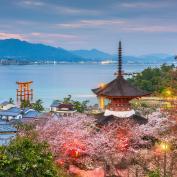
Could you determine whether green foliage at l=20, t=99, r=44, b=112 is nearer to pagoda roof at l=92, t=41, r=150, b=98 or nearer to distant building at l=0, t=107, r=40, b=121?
distant building at l=0, t=107, r=40, b=121

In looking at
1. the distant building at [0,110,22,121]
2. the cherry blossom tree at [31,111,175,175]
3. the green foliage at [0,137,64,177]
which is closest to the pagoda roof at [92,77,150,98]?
the cherry blossom tree at [31,111,175,175]

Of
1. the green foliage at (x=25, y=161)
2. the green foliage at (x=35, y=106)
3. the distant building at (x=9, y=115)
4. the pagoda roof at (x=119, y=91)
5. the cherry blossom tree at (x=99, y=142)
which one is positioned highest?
the pagoda roof at (x=119, y=91)

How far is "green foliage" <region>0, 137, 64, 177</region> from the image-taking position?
9.51 m

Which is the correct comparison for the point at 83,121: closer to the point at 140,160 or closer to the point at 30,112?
the point at 140,160

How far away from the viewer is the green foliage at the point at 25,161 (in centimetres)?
951

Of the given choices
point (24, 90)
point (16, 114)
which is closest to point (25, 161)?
point (16, 114)

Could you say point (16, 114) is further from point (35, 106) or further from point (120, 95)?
point (120, 95)

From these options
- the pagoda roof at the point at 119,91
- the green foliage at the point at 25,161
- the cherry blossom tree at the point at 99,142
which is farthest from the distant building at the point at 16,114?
the green foliage at the point at 25,161

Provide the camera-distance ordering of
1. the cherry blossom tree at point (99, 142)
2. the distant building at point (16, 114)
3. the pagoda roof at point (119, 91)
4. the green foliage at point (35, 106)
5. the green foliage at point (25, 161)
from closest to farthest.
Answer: the green foliage at point (25, 161) → the cherry blossom tree at point (99, 142) → the pagoda roof at point (119, 91) → the distant building at point (16, 114) → the green foliage at point (35, 106)

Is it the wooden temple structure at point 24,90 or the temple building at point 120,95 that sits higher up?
the temple building at point 120,95

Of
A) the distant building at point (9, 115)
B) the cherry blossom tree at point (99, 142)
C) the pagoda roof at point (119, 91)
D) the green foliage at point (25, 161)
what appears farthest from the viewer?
the distant building at point (9, 115)

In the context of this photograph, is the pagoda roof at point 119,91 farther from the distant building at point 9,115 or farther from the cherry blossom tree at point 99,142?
the distant building at point 9,115

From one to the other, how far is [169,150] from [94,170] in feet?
11.3

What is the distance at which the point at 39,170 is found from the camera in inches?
382
